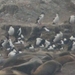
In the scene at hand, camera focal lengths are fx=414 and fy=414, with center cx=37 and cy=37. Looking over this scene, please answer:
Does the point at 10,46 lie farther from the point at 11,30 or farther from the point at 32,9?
the point at 32,9

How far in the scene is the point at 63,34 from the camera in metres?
19.6

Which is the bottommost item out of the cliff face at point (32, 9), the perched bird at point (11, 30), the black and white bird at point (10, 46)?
the black and white bird at point (10, 46)

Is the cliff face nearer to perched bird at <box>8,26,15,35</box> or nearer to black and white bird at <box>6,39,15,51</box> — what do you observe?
perched bird at <box>8,26,15,35</box>

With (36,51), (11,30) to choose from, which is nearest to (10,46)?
(36,51)

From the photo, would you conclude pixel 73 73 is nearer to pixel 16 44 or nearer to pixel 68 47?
pixel 68 47

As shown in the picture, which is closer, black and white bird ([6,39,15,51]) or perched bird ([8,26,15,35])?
black and white bird ([6,39,15,51])

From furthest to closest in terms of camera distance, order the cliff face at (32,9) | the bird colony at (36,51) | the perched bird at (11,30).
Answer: the cliff face at (32,9) → the perched bird at (11,30) → the bird colony at (36,51)

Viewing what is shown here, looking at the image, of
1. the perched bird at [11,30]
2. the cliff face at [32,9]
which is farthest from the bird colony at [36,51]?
the cliff face at [32,9]

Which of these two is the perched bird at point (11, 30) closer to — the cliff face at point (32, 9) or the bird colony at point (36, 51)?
the bird colony at point (36, 51)

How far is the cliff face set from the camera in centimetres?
2317

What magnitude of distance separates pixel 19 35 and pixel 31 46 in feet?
6.33

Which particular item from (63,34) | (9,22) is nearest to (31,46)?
(63,34)

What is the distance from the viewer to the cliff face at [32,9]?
2317 centimetres

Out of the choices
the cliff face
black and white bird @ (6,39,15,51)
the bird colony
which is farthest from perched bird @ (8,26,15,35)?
the cliff face
